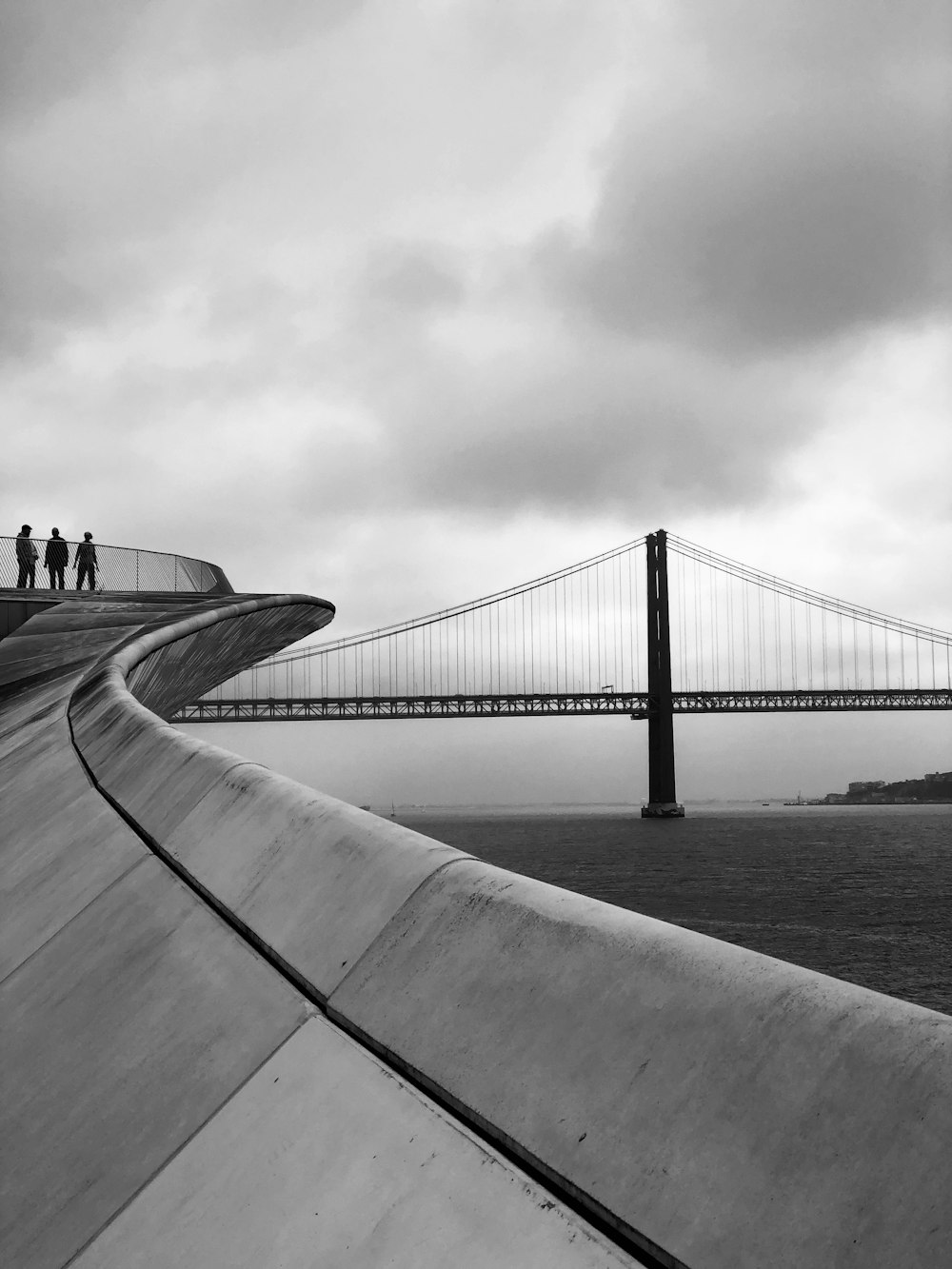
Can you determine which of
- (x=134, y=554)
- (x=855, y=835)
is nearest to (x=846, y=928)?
(x=134, y=554)

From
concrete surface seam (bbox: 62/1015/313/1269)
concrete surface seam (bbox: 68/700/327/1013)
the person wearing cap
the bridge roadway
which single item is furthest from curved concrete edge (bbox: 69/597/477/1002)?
the bridge roadway

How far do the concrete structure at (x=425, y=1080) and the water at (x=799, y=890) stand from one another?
475 inches

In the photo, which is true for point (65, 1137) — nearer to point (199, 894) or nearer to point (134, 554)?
point (199, 894)

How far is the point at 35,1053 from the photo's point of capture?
178 centimetres

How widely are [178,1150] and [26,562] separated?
13635 mm

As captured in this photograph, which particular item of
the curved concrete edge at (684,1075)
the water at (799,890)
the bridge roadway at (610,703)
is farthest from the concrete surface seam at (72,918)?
the bridge roadway at (610,703)

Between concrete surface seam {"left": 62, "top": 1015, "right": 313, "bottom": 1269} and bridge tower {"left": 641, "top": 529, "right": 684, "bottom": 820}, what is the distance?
174 feet

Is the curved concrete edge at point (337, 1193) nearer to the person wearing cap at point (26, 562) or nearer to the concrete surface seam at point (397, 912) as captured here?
the concrete surface seam at point (397, 912)

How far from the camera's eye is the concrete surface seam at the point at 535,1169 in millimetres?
956

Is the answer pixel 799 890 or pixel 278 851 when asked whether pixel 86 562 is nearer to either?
pixel 278 851

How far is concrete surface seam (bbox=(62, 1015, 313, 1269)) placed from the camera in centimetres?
130

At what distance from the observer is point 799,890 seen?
24.8 meters

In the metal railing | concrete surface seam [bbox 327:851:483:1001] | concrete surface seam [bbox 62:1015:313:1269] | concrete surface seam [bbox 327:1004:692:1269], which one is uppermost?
the metal railing

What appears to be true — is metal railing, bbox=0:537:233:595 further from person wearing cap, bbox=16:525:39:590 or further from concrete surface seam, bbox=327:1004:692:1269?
concrete surface seam, bbox=327:1004:692:1269
